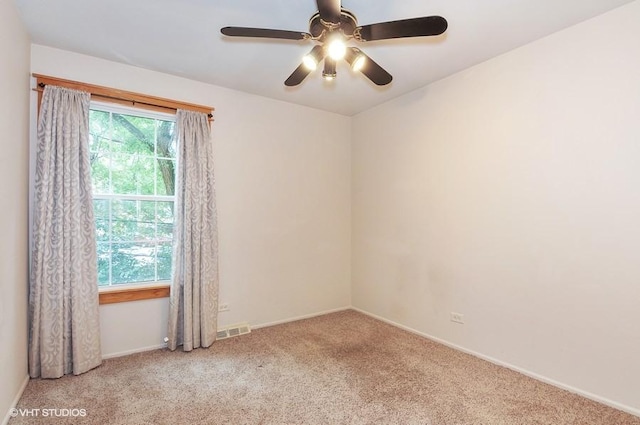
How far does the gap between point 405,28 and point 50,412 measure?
3.14m

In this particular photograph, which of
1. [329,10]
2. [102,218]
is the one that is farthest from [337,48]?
[102,218]

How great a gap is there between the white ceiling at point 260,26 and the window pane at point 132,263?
1.70 meters

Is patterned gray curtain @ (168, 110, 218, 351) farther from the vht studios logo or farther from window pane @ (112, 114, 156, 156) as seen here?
the vht studios logo

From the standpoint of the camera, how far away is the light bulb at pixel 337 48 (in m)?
1.80

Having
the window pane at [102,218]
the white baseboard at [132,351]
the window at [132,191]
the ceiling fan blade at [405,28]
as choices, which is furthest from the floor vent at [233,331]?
the ceiling fan blade at [405,28]

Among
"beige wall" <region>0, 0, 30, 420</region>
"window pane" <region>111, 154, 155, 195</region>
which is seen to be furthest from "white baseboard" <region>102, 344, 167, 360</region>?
"window pane" <region>111, 154, 155, 195</region>

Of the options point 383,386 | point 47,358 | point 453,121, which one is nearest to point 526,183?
point 453,121

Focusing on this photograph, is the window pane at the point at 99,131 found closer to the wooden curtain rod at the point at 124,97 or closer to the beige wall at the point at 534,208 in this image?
the wooden curtain rod at the point at 124,97

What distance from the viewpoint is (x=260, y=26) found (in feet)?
7.75

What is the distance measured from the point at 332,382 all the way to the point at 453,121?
2594 millimetres

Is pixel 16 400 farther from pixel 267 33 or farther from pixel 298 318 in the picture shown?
pixel 267 33

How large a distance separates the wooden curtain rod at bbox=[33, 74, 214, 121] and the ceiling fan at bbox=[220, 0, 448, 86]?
5.26 ft

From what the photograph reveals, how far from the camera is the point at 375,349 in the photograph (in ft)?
10.1

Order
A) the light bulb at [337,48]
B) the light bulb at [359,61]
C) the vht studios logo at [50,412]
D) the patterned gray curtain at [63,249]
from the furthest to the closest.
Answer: the patterned gray curtain at [63,249]
the vht studios logo at [50,412]
the light bulb at [359,61]
the light bulb at [337,48]
